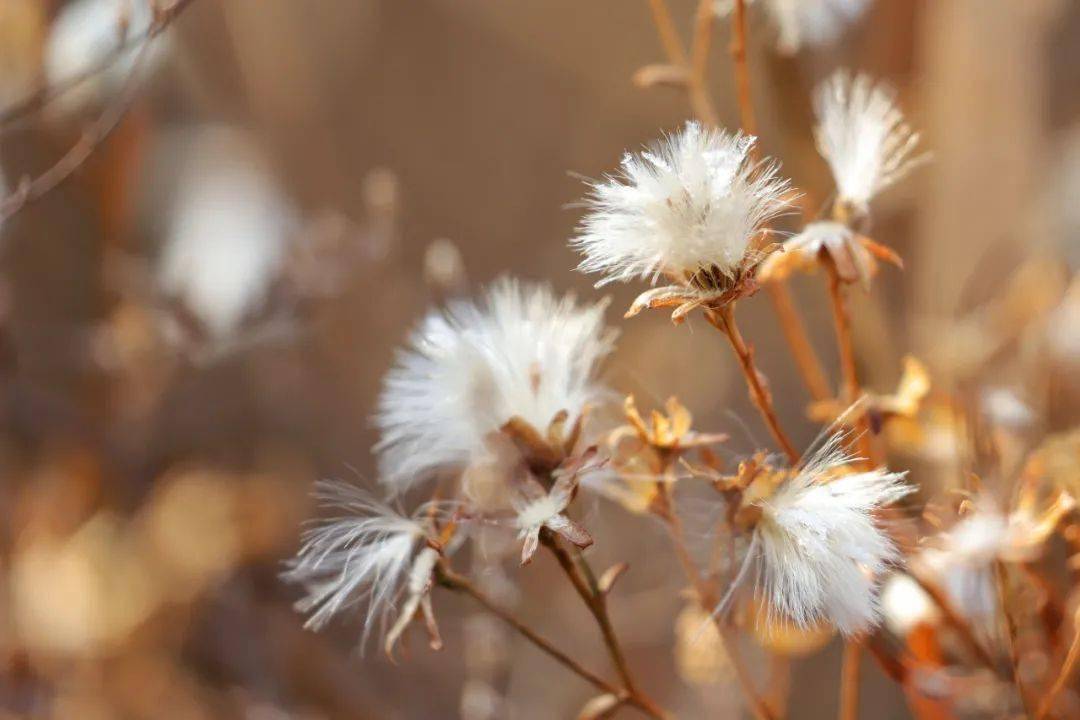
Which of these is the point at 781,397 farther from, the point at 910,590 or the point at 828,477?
the point at 828,477

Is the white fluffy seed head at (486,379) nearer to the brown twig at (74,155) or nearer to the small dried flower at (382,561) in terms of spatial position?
the small dried flower at (382,561)

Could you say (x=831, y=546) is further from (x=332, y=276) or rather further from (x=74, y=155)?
(x=332, y=276)

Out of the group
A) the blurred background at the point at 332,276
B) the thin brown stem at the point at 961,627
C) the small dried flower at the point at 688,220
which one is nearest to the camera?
the small dried flower at the point at 688,220

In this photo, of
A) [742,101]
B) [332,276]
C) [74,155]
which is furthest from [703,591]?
[332,276]

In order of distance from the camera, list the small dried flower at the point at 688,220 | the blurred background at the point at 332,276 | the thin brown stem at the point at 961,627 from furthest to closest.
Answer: the blurred background at the point at 332,276 < the thin brown stem at the point at 961,627 < the small dried flower at the point at 688,220

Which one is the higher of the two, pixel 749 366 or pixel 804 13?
pixel 804 13

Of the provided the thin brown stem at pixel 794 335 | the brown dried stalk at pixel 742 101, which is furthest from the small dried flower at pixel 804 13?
the thin brown stem at pixel 794 335
